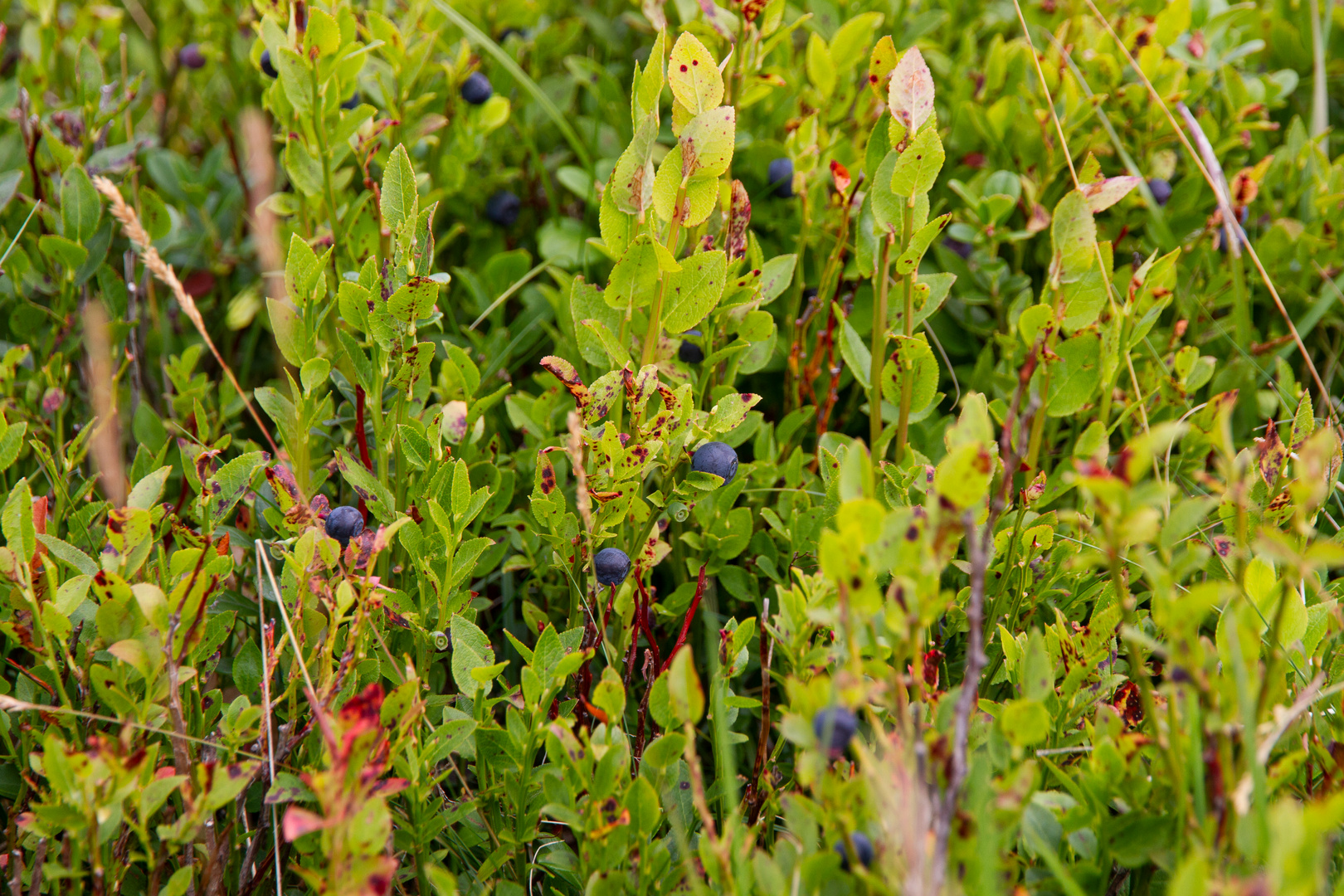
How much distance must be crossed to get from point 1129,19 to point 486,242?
1.32 m

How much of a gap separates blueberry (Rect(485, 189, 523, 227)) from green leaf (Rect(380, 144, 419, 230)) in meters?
0.85

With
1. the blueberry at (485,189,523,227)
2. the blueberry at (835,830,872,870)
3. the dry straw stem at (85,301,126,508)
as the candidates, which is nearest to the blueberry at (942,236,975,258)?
the blueberry at (485,189,523,227)

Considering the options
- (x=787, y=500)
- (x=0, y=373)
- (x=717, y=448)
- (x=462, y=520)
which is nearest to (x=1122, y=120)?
(x=787, y=500)

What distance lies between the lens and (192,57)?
2404 mm

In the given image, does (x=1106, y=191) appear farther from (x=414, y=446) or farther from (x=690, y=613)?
(x=414, y=446)

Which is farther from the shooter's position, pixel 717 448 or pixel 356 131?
pixel 356 131

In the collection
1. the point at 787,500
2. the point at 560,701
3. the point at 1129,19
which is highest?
Answer: the point at 1129,19

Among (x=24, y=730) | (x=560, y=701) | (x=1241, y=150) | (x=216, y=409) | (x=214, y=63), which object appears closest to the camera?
(x=24, y=730)

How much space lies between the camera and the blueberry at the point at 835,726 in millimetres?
868

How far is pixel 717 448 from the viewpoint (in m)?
1.33

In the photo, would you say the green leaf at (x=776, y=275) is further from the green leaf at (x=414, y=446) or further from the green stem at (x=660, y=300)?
the green leaf at (x=414, y=446)

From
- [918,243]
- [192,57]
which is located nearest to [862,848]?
[918,243]

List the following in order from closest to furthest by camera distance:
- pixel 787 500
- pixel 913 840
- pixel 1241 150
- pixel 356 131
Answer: pixel 913 840
pixel 787 500
pixel 356 131
pixel 1241 150

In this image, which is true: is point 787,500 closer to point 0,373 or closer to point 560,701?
point 560,701
